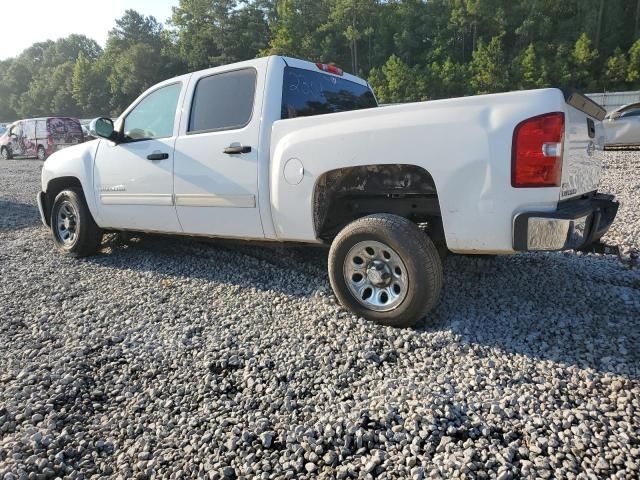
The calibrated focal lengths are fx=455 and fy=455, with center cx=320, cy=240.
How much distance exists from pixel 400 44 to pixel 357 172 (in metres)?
57.5

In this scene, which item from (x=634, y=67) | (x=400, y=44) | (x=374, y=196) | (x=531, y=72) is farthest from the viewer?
(x=400, y=44)

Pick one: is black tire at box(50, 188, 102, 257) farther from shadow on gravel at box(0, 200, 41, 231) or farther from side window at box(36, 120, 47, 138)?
side window at box(36, 120, 47, 138)

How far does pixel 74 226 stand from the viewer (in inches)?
214

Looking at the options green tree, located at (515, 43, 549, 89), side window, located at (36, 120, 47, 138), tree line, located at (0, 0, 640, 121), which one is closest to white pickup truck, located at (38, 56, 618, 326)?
side window, located at (36, 120, 47, 138)

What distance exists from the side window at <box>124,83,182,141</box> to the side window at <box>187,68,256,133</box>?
309mm

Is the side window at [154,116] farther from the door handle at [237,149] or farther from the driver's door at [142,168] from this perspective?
the door handle at [237,149]

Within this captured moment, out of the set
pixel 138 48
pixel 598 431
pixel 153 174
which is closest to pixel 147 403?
pixel 598 431

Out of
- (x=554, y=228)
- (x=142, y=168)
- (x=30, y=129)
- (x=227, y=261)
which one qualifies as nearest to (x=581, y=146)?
(x=554, y=228)

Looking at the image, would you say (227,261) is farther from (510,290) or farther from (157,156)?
(510,290)

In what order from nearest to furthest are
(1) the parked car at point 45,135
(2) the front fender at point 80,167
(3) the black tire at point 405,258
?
(3) the black tire at point 405,258
(2) the front fender at point 80,167
(1) the parked car at point 45,135

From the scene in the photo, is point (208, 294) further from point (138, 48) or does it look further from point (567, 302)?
point (138, 48)

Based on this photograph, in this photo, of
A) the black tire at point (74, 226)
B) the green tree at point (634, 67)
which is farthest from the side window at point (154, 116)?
the green tree at point (634, 67)

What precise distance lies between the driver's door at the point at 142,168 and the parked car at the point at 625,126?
13.0 m

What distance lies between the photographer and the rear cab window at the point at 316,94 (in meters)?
3.81
